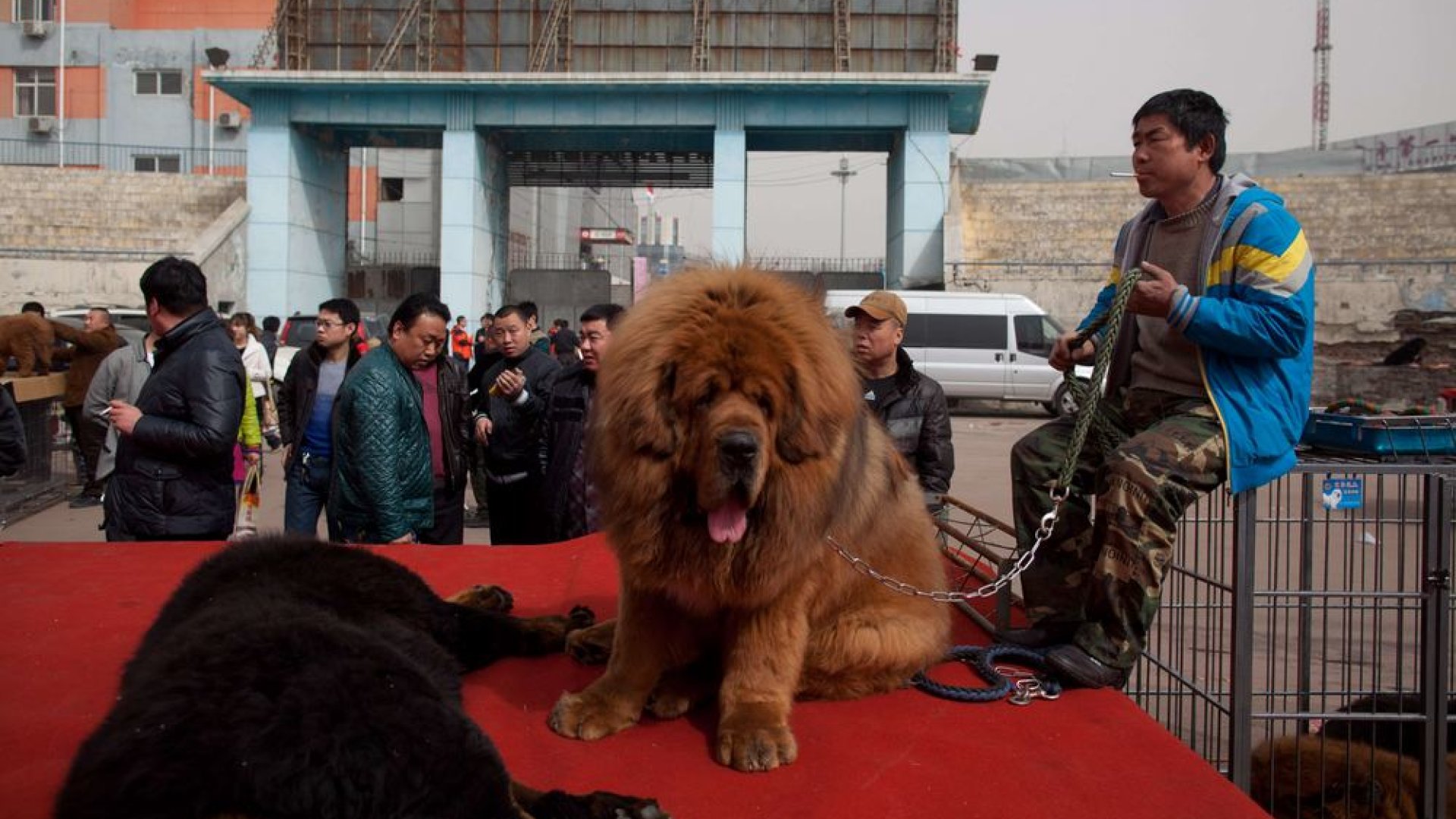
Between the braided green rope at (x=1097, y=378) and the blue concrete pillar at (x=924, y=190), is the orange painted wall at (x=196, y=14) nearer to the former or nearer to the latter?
the blue concrete pillar at (x=924, y=190)

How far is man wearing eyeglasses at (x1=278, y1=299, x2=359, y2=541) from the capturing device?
6.56 m

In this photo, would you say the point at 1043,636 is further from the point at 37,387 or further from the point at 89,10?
the point at 89,10

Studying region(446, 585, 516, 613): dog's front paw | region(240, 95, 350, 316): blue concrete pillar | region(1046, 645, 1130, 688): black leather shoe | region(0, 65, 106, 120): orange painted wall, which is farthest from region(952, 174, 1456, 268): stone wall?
region(0, 65, 106, 120): orange painted wall

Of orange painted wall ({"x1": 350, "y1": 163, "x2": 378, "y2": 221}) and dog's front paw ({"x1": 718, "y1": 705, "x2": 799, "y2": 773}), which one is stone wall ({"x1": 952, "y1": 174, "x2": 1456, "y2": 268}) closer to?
orange painted wall ({"x1": 350, "y1": 163, "x2": 378, "y2": 221})

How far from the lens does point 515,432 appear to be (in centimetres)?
643

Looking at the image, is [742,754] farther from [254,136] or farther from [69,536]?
[254,136]

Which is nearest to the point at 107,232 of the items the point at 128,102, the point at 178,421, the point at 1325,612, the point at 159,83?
the point at 128,102

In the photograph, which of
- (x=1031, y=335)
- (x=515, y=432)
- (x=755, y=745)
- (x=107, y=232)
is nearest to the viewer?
(x=755, y=745)

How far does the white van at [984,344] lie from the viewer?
841 inches

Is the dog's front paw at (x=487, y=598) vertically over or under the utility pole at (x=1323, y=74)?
under

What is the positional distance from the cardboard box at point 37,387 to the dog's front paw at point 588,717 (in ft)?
29.5

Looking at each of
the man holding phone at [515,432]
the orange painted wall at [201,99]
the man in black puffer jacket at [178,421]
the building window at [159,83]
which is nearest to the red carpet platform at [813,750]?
the man in black puffer jacket at [178,421]

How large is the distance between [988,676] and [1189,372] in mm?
1328

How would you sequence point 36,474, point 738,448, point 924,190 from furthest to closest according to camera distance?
point 924,190 < point 36,474 < point 738,448
